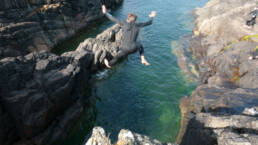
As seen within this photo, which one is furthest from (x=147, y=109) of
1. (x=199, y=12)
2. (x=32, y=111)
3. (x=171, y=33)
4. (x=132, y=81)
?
(x=199, y=12)

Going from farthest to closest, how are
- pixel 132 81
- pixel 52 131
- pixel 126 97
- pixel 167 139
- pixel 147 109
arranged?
pixel 132 81 < pixel 126 97 < pixel 147 109 < pixel 167 139 < pixel 52 131

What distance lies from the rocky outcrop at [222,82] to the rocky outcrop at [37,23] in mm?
17729

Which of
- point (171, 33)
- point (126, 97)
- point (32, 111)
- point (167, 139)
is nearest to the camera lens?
point (32, 111)

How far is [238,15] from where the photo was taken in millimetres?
23781

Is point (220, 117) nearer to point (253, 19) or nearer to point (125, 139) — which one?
point (125, 139)

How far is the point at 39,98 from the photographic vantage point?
36.4 feet

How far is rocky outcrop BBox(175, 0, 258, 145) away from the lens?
8.31 metres

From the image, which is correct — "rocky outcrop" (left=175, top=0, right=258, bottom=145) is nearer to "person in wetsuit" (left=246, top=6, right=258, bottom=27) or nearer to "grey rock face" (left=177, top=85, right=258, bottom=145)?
"grey rock face" (left=177, top=85, right=258, bottom=145)

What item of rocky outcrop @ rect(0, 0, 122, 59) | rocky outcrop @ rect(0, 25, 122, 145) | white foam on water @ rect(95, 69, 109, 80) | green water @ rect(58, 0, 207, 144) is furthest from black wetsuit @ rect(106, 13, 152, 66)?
rocky outcrop @ rect(0, 0, 122, 59)

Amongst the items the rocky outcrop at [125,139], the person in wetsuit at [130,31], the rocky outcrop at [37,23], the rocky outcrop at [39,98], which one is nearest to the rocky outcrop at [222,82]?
the rocky outcrop at [125,139]

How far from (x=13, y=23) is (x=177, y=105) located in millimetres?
21027

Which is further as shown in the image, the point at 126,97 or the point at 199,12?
the point at 199,12

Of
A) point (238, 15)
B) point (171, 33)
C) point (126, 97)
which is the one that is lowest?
point (126, 97)

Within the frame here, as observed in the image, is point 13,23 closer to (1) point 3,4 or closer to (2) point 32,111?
(1) point 3,4
